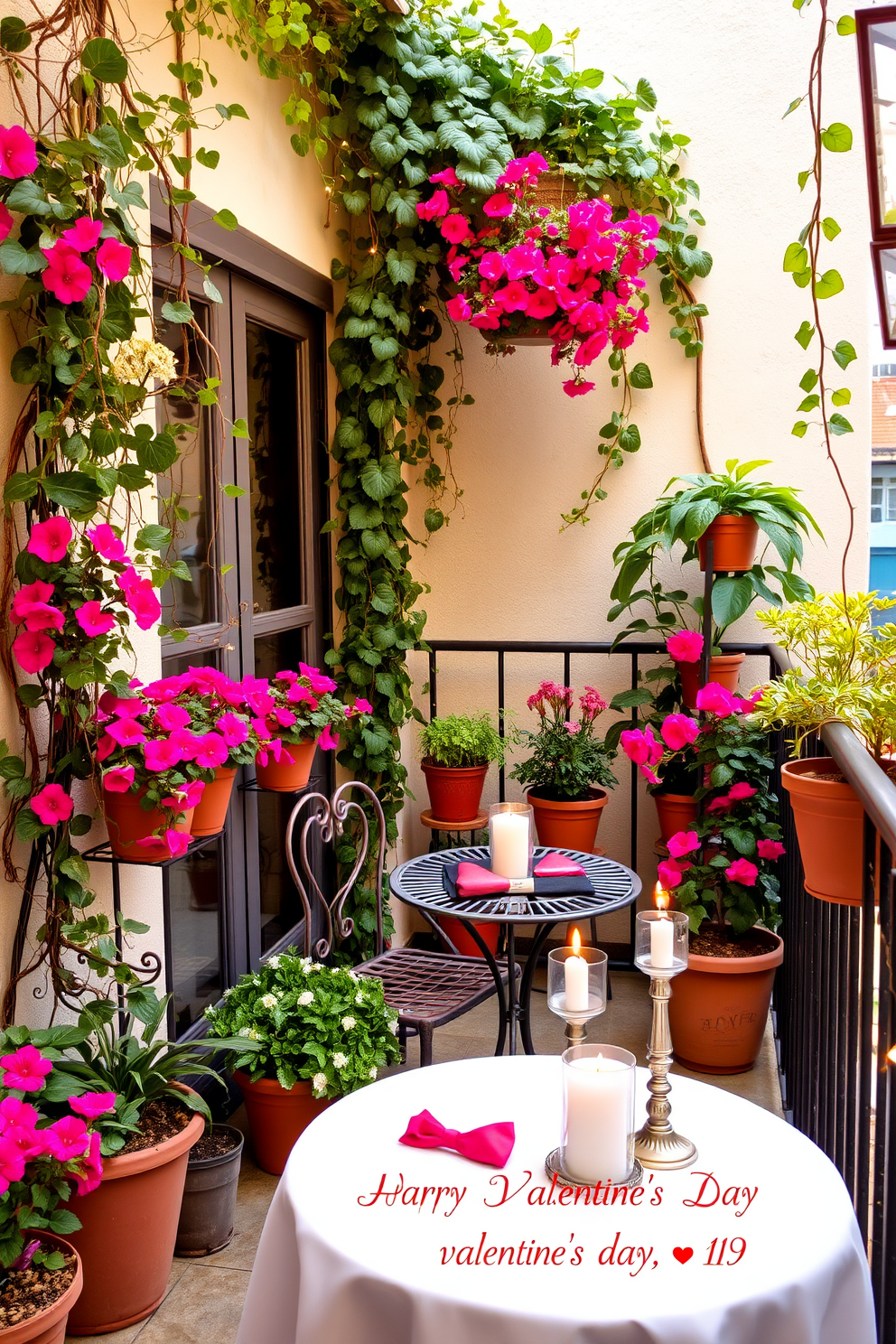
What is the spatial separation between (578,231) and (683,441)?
858mm

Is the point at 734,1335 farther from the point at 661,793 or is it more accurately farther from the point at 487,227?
the point at 487,227

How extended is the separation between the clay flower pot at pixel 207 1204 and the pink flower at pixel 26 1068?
615mm

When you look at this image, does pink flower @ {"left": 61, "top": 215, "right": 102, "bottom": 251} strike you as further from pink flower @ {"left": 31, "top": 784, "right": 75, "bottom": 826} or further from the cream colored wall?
the cream colored wall

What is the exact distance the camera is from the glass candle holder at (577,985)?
1.19m

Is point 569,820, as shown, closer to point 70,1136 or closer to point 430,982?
point 430,982

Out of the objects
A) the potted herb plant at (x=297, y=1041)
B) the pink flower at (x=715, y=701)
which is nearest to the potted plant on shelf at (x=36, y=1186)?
the potted herb plant at (x=297, y=1041)

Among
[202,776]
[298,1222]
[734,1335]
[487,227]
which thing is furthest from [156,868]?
[487,227]

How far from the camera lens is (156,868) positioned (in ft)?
7.36

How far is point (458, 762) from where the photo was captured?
11.8 ft

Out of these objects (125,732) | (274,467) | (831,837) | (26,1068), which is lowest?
(26,1068)

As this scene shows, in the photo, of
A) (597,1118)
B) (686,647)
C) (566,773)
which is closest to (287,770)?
(566,773)

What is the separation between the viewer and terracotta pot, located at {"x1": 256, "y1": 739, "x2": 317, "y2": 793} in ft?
8.49

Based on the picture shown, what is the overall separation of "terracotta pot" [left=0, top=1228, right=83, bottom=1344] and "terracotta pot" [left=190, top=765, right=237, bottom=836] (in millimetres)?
711

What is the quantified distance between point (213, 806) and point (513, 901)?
1.96ft
